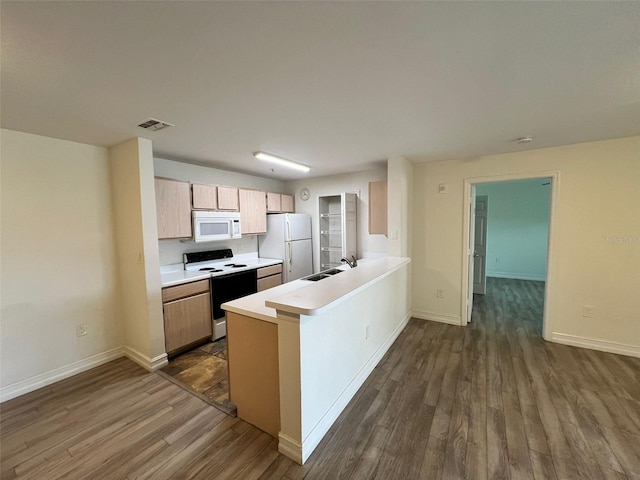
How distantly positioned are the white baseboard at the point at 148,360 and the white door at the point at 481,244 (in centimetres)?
562

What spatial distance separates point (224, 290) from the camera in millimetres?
3393

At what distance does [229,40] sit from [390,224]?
284cm

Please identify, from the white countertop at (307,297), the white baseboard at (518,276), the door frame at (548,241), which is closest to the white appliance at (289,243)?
the white countertop at (307,297)

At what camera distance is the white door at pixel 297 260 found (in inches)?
174

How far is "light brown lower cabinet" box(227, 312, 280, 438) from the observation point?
1.80 meters

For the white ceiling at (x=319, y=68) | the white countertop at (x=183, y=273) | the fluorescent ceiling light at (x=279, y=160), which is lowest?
the white countertop at (x=183, y=273)

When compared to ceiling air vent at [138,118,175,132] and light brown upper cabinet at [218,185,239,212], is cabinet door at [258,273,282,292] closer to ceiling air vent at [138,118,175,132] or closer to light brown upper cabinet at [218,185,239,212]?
light brown upper cabinet at [218,185,239,212]

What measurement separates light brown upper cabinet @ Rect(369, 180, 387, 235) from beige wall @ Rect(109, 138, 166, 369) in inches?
116

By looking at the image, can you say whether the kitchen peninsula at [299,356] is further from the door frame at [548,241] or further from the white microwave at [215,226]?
the door frame at [548,241]

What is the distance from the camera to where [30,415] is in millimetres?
2090

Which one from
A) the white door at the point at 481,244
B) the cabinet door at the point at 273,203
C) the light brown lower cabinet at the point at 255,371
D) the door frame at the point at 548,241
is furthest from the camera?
the white door at the point at 481,244

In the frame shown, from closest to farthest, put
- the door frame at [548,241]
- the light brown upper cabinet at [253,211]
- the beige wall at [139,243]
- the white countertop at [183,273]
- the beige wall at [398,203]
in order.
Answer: the beige wall at [139,243], the white countertop at [183,273], the door frame at [548,241], the beige wall at [398,203], the light brown upper cabinet at [253,211]

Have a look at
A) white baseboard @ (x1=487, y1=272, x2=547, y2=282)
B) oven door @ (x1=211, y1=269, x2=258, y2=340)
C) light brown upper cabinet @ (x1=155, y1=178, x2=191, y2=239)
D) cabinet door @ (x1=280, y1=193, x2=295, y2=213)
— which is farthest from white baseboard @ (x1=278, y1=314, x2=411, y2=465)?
white baseboard @ (x1=487, y1=272, x2=547, y2=282)

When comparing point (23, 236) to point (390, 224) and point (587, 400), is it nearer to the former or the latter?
point (390, 224)
